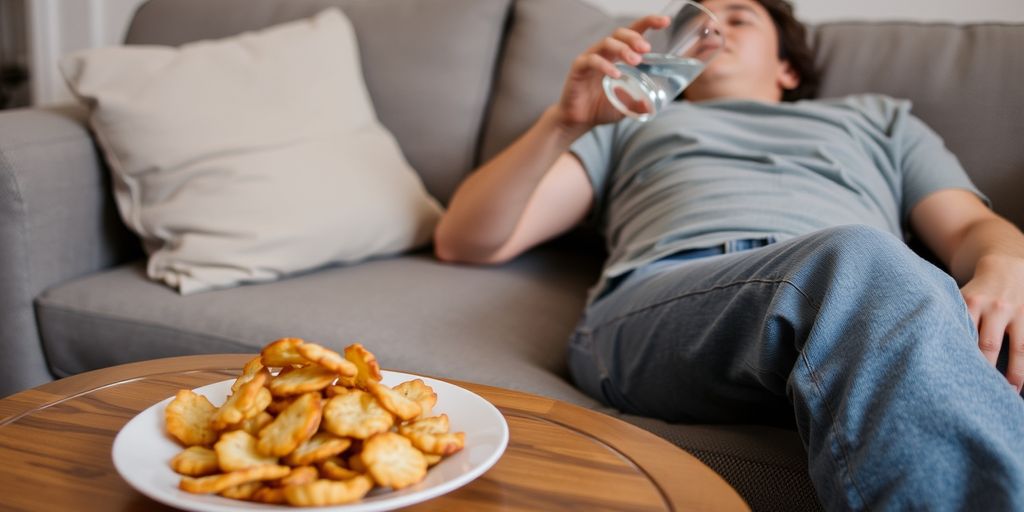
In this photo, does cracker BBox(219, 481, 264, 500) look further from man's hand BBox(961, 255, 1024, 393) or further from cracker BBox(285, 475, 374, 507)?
man's hand BBox(961, 255, 1024, 393)

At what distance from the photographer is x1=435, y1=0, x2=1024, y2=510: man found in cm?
67

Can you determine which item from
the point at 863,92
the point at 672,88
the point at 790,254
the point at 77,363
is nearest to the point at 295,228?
the point at 77,363

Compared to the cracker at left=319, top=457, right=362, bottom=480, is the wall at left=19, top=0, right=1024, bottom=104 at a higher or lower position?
lower

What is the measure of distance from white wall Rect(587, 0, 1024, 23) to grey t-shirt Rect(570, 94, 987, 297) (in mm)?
638

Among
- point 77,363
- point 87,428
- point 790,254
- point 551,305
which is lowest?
point 77,363

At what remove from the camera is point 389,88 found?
1823 mm

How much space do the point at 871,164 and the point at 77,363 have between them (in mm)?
1296

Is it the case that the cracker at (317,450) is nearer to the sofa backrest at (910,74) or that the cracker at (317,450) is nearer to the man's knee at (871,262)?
the man's knee at (871,262)

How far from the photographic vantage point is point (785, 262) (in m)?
0.90

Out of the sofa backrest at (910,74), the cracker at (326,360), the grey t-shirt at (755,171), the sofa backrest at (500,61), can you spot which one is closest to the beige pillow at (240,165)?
the sofa backrest at (500,61)

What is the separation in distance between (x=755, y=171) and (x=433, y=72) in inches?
28.5

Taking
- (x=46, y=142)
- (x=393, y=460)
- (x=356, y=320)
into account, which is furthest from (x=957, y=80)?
(x=46, y=142)

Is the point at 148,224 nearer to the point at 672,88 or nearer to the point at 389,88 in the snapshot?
the point at 389,88

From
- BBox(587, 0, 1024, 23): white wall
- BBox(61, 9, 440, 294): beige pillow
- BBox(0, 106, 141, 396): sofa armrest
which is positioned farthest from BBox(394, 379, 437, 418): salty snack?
BBox(587, 0, 1024, 23): white wall
